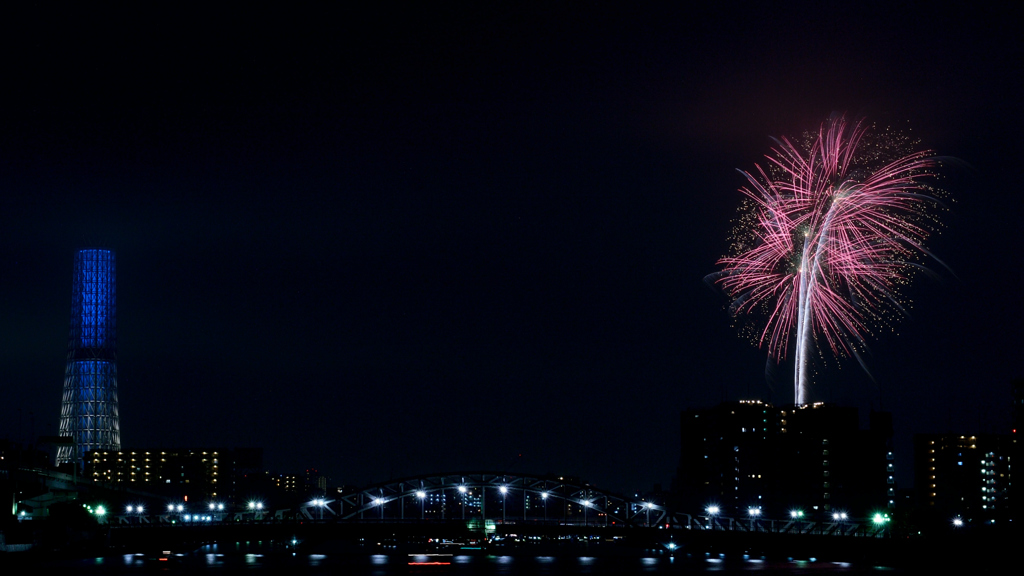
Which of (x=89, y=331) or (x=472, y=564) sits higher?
(x=89, y=331)

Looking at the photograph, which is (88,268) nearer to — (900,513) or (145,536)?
(145,536)

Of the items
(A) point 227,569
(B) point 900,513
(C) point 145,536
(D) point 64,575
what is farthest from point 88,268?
(B) point 900,513

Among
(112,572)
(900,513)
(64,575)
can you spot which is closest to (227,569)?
(112,572)

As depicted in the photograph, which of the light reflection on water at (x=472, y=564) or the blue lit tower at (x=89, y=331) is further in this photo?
the blue lit tower at (x=89, y=331)

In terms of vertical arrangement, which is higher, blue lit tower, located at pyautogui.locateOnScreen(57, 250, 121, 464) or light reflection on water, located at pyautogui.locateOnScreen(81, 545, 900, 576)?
blue lit tower, located at pyautogui.locateOnScreen(57, 250, 121, 464)

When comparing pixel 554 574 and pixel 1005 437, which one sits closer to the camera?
pixel 554 574

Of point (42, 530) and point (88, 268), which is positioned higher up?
point (88, 268)

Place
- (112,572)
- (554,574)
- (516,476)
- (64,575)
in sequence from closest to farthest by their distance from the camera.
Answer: (64,575)
(112,572)
(554,574)
(516,476)

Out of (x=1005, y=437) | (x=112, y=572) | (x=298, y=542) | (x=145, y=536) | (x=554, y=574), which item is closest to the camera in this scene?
(x=112, y=572)

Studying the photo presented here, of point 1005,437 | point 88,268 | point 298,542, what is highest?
point 88,268

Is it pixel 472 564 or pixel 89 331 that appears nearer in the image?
pixel 472 564

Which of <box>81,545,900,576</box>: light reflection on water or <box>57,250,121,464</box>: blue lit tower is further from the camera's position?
<box>57,250,121,464</box>: blue lit tower

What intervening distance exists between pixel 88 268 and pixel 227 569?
94.5 m

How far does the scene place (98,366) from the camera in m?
197
